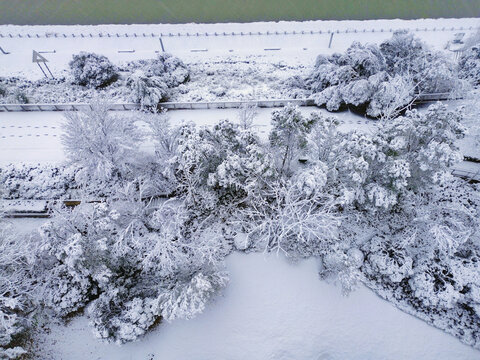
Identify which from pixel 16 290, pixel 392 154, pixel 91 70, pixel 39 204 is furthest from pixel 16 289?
pixel 392 154

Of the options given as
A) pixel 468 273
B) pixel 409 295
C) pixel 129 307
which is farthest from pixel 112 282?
pixel 468 273

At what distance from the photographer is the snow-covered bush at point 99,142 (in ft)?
68.2

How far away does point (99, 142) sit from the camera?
69.9 ft

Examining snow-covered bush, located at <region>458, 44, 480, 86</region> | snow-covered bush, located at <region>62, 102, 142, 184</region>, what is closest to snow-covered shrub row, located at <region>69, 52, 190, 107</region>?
snow-covered bush, located at <region>62, 102, 142, 184</region>

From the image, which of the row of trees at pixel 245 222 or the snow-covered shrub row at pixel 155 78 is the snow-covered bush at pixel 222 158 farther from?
the snow-covered shrub row at pixel 155 78

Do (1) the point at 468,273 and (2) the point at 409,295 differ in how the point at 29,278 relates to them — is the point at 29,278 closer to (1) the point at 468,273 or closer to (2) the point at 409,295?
(2) the point at 409,295

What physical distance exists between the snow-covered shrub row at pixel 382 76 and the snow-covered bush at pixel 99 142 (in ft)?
57.7

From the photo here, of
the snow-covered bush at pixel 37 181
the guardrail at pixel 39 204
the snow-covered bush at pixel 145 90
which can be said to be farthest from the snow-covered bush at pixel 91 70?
the guardrail at pixel 39 204

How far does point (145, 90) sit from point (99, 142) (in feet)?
28.0

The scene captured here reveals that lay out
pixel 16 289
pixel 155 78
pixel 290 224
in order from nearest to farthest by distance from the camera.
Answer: pixel 16 289 < pixel 290 224 < pixel 155 78

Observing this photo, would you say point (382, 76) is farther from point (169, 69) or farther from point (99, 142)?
point (99, 142)

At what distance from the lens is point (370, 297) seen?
63.9 feet

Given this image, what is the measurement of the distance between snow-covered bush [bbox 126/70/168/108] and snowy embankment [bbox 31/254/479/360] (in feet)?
58.6

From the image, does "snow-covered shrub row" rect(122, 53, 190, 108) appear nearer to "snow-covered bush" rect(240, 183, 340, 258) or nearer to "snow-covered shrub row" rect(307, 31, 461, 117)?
"snow-covered shrub row" rect(307, 31, 461, 117)
